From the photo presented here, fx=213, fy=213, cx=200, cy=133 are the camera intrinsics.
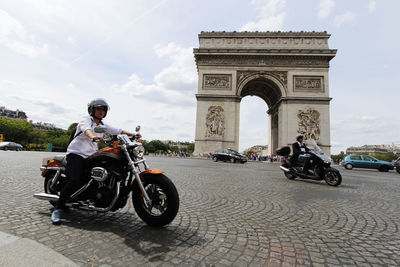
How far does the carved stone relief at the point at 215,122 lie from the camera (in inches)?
957

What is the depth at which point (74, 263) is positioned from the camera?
1.52 m

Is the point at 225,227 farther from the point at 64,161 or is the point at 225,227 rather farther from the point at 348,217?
the point at 64,161

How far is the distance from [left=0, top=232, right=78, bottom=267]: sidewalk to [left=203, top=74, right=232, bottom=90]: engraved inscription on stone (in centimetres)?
2457

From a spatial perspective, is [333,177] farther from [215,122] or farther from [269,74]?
[269,74]

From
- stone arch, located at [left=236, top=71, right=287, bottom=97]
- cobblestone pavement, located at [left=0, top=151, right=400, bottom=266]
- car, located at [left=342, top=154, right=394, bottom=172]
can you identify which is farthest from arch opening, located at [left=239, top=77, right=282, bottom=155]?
cobblestone pavement, located at [left=0, top=151, right=400, bottom=266]

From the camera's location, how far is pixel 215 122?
2444 cm

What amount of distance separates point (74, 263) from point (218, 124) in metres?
23.1

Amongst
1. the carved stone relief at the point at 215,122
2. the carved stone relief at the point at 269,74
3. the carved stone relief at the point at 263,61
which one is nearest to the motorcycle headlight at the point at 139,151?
the carved stone relief at the point at 215,122

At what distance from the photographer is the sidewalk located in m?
1.48

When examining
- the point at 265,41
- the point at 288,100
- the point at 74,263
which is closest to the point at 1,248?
the point at 74,263

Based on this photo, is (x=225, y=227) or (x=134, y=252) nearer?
(x=134, y=252)

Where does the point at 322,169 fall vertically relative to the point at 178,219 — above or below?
above

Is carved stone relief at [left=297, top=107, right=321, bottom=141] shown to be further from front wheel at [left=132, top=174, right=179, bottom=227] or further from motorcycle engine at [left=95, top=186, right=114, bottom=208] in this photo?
motorcycle engine at [left=95, top=186, right=114, bottom=208]

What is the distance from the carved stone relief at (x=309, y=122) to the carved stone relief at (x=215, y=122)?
8546mm
